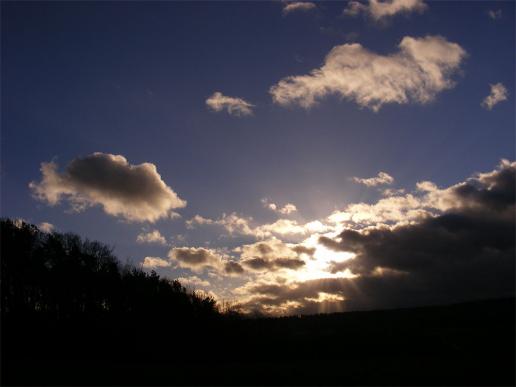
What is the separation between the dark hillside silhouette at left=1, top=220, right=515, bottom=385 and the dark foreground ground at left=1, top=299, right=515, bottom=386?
112 millimetres

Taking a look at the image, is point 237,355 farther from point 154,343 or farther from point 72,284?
point 72,284

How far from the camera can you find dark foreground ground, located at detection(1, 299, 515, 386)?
3188cm

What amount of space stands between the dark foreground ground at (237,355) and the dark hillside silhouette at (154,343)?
11 cm

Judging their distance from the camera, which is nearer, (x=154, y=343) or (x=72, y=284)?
(x=154, y=343)

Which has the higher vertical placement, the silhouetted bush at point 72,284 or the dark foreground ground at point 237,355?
the silhouetted bush at point 72,284

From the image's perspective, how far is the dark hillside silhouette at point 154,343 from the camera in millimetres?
33062

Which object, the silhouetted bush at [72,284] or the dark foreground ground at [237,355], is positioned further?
the silhouetted bush at [72,284]

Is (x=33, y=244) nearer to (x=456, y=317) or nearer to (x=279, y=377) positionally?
(x=279, y=377)

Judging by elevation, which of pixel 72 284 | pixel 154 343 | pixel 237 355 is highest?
pixel 72 284

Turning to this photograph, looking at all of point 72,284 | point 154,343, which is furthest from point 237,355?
point 72,284

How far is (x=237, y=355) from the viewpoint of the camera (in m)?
51.4

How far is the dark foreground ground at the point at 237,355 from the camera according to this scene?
31.9m

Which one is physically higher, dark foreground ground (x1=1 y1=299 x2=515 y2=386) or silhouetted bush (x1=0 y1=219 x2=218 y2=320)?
silhouetted bush (x1=0 y1=219 x2=218 y2=320)

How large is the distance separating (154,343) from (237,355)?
33.3 ft
